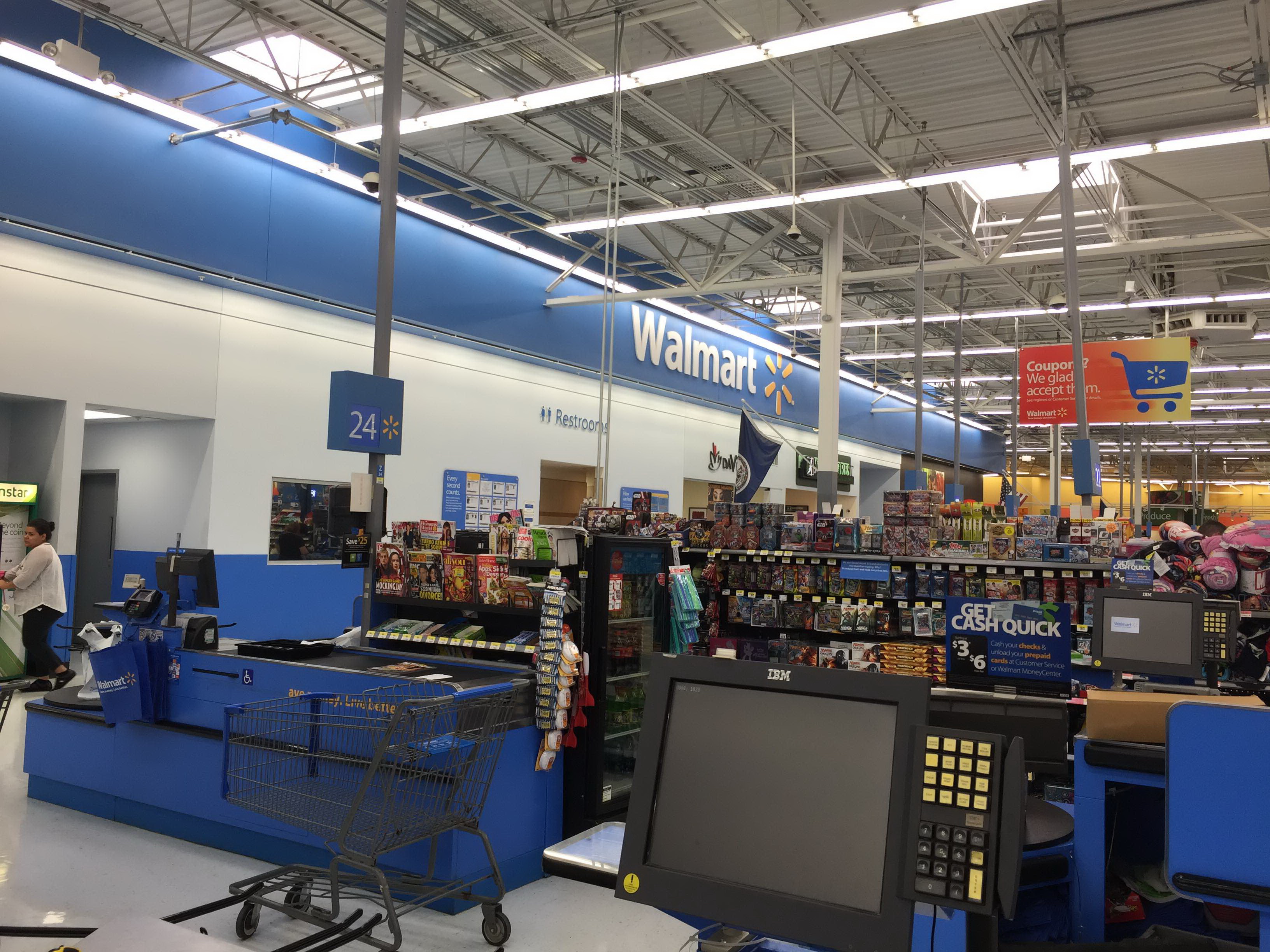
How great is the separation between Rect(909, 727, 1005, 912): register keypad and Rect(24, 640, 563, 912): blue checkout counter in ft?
10.5

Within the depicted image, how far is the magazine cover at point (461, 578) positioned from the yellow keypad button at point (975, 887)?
14.8 ft

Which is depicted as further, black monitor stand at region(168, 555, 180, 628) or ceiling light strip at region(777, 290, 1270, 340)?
ceiling light strip at region(777, 290, 1270, 340)

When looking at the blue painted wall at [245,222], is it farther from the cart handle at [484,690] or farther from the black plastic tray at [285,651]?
the cart handle at [484,690]

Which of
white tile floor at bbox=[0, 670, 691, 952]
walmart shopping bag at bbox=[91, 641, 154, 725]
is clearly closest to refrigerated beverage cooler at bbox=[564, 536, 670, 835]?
white tile floor at bbox=[0, 670, 691, 952]

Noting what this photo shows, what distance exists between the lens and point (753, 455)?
10320mm

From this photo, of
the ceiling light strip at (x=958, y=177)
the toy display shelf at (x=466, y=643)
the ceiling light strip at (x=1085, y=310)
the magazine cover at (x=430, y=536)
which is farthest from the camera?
the ceiling light strip at (x=1085, y=310)

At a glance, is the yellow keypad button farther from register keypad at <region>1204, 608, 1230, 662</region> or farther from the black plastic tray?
the black plastic tray

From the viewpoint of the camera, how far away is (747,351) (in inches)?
789

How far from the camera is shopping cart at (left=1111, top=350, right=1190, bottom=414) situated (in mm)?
12781

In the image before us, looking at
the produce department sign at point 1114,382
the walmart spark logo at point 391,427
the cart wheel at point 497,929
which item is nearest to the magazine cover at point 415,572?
the walmart spark logo at point 391,427

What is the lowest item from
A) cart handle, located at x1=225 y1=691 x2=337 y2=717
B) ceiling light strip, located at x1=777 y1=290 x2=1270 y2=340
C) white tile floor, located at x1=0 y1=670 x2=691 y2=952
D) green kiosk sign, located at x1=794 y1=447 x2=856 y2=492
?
white tile floor, located at x1=0 y1=670 x2=691 y2=952

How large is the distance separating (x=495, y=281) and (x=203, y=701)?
949 centimetres

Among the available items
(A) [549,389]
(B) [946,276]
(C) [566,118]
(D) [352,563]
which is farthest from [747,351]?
(D) [352,563]

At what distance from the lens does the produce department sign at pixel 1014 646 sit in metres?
3.56
